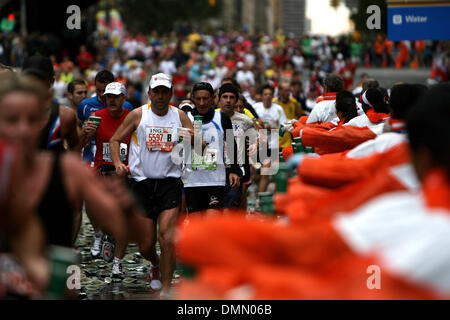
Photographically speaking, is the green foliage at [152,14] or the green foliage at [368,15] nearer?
the green foliage at [368,15]

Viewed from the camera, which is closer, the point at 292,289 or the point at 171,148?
the point at 292,289

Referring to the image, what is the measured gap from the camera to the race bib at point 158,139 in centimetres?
858

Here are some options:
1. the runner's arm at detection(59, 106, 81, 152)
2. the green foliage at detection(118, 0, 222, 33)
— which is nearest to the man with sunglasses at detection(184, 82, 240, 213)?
the runner's arm at detection(59, 106, 81, 152)

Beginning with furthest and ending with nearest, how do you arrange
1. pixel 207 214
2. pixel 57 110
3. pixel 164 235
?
pixel 207 214 < pixel 164 235 < pixel 57 110

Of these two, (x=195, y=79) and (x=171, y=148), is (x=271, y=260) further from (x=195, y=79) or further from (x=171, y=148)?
(x=195, y=79)

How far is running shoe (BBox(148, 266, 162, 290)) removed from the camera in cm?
880

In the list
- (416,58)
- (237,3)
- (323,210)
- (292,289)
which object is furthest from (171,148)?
(237,3)

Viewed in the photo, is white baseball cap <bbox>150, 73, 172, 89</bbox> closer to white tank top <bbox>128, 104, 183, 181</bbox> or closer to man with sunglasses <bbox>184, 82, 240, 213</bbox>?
white tank top <bbox>128, 104, 183, 181</bbox>

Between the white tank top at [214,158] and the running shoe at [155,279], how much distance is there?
92 cm

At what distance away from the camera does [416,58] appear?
44.2 metres

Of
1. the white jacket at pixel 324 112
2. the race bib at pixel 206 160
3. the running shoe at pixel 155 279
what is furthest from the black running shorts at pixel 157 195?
the white jacket at pixel 324 112

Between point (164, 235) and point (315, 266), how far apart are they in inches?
190

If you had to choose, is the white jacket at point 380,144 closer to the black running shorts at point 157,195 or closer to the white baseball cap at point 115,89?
the black running shorts at point 157,195
